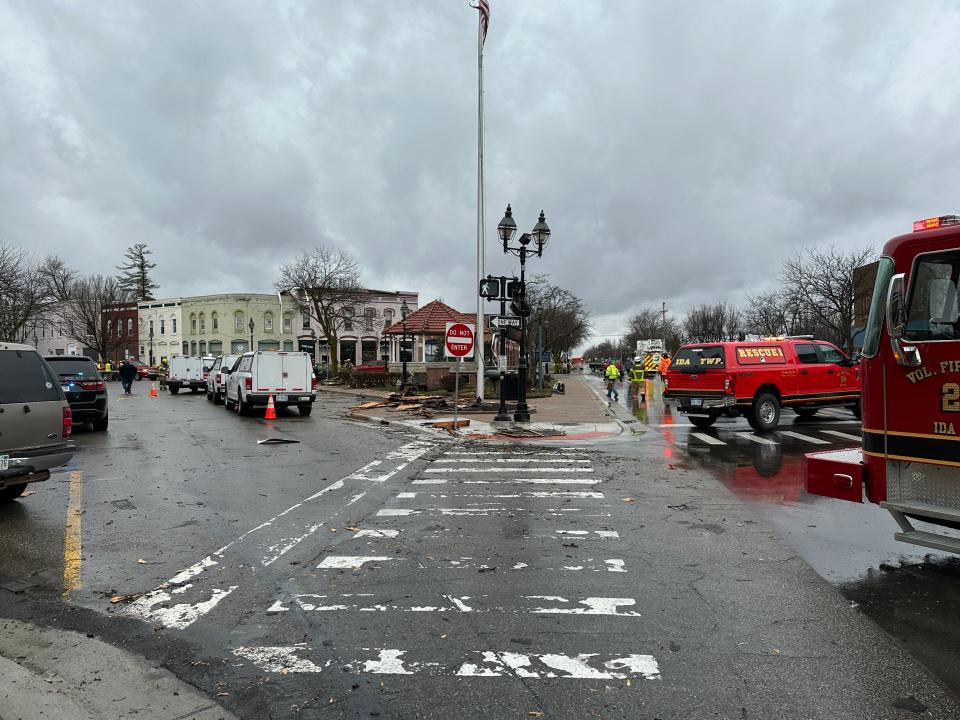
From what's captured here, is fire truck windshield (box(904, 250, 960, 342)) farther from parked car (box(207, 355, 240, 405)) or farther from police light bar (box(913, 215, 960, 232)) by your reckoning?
parked car (box(207, 355, 240, 405))

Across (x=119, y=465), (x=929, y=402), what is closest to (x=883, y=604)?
(x=929, y=402)

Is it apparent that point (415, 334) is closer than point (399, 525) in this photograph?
No

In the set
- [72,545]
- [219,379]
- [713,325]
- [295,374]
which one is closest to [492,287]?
[295,374]

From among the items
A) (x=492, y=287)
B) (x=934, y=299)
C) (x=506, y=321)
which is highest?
(x=492, y=287)

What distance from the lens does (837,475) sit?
5.66 metres

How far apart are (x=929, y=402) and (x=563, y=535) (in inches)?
129

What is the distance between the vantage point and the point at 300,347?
6881 cm

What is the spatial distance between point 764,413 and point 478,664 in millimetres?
13950

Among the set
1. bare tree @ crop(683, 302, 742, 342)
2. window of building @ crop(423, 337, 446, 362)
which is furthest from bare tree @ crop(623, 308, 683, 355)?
window of building @ crop(423, 337, 446, 362)

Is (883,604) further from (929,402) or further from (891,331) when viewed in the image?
(891,331)

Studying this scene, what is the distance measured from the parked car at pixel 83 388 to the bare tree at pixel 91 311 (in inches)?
2468

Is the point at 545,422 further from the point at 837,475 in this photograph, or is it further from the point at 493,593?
the point at 493,593

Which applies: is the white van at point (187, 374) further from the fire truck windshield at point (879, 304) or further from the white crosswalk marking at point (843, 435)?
the fire truck windshield at point (879, 304)

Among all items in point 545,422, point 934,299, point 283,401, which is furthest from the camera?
point 283,401
